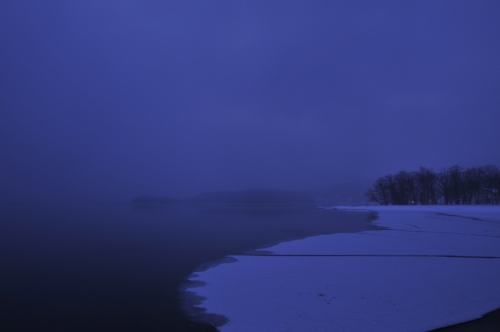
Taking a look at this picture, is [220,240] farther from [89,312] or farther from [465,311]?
[465,311]

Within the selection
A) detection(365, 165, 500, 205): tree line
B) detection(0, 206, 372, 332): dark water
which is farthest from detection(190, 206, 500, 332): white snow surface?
detection(365, 165, 500, 205): tree line

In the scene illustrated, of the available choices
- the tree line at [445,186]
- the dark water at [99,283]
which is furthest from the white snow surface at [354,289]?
the tree line at [445,186]

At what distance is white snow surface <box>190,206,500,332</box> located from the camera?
25.2 feet

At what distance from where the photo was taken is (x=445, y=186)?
9181 centimetres

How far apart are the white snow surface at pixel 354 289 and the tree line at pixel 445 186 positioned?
81.3 m

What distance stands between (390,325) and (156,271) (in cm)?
886

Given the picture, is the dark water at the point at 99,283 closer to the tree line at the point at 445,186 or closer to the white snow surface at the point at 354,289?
the white snow surface at the point at 354,289

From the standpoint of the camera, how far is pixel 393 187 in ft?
319

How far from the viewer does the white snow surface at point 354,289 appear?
25.2 ft

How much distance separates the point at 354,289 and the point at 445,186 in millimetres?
95127

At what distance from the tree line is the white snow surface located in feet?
267

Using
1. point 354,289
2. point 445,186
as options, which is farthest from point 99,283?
point 445,186

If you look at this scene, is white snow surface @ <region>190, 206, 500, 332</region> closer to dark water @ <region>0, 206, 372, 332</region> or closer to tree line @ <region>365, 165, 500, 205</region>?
dark water @ <region>0, 206, 372, 332</region>

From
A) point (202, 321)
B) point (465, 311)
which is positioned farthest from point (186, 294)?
point (465, 311)
